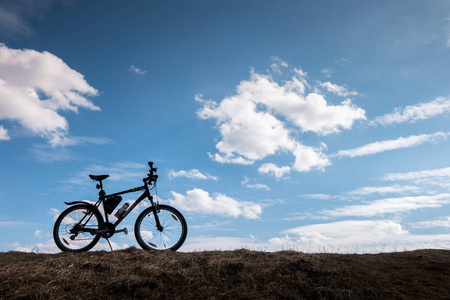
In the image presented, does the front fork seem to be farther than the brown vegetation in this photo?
Yes

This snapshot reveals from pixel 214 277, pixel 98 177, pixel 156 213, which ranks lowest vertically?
pixel 214 277

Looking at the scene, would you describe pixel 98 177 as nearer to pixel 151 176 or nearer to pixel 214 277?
pixel 151 176

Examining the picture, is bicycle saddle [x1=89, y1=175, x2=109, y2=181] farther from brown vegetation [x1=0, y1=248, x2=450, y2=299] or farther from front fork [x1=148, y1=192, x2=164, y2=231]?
brown vegetation [x1=0, y1=248, x2=450, y2=299]

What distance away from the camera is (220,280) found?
726 cm

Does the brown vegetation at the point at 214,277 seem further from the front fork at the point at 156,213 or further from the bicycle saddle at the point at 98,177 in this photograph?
the bicycle saddle at the point at 98,177

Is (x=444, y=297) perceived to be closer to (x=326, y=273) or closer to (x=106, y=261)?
(x=326, y=273)

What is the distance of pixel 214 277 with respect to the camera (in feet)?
24.1

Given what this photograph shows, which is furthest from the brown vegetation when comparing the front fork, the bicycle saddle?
the bicycle saddle

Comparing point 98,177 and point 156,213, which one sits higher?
point 98,177

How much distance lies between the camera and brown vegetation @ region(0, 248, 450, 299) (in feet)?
22.5

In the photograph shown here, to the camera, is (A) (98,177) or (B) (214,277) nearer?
(B) (214,277)

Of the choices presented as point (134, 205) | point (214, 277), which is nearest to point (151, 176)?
point (134, 205)

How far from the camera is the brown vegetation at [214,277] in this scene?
22.5ft

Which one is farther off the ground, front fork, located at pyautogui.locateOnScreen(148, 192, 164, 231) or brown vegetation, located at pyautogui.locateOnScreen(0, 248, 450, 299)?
front fork, located at pyautogui.locateOnScreen(148, 192, 164, 231)
